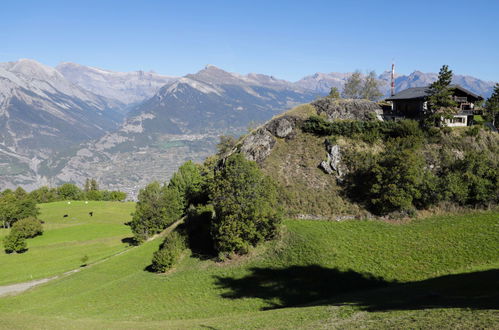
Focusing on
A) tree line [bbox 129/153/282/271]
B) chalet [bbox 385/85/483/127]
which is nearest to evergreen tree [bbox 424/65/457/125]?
chalet [bbox 385/85/483/127]

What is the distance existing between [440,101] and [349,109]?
18041 millimetres

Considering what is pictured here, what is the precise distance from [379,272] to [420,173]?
21.2m

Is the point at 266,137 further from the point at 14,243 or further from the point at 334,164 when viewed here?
the point at 14,243

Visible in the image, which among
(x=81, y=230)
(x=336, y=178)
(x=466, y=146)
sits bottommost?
(x=81, y=230)

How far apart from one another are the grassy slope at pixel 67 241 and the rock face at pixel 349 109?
207ft

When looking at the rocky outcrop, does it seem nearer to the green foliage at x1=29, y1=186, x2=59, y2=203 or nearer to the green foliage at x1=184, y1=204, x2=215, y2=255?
the green foliage at x1=184, y1=204, x2=215, y2=255

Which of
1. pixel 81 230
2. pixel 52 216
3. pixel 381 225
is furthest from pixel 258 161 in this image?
pixel 52 216

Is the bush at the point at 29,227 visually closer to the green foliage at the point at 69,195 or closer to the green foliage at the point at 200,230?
the green foliage at the point at 200,230

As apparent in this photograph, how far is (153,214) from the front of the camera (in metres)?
77.8

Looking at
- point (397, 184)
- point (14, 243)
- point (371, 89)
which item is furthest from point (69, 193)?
point (397, 184)

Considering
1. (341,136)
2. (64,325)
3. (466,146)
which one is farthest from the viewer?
(341,136)

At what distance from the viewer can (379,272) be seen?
123ft

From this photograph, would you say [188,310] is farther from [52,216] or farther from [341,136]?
[52,216]

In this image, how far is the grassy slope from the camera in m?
68.4
